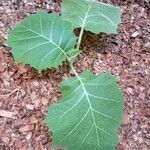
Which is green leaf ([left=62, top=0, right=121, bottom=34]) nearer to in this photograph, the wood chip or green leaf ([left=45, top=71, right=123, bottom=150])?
green leaf ([left=45, top=71, right=123, bottom=150])

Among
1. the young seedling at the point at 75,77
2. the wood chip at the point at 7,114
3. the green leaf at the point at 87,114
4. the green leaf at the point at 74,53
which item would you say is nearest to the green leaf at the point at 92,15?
the young seedling at the point at 75,77

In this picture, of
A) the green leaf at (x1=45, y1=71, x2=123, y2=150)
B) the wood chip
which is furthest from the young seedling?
the wood chip

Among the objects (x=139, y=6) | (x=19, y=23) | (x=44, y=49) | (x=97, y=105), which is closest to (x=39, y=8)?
(x=19, y=23)

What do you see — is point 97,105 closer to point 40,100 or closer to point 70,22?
point 40,100

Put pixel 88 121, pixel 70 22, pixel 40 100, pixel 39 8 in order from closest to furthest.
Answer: pixel 88 121 < pixel 40 100 < pixel 70 22 < pixel 39 8

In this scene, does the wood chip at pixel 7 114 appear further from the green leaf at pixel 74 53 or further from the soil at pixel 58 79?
the green leaf at pixel 74 53
